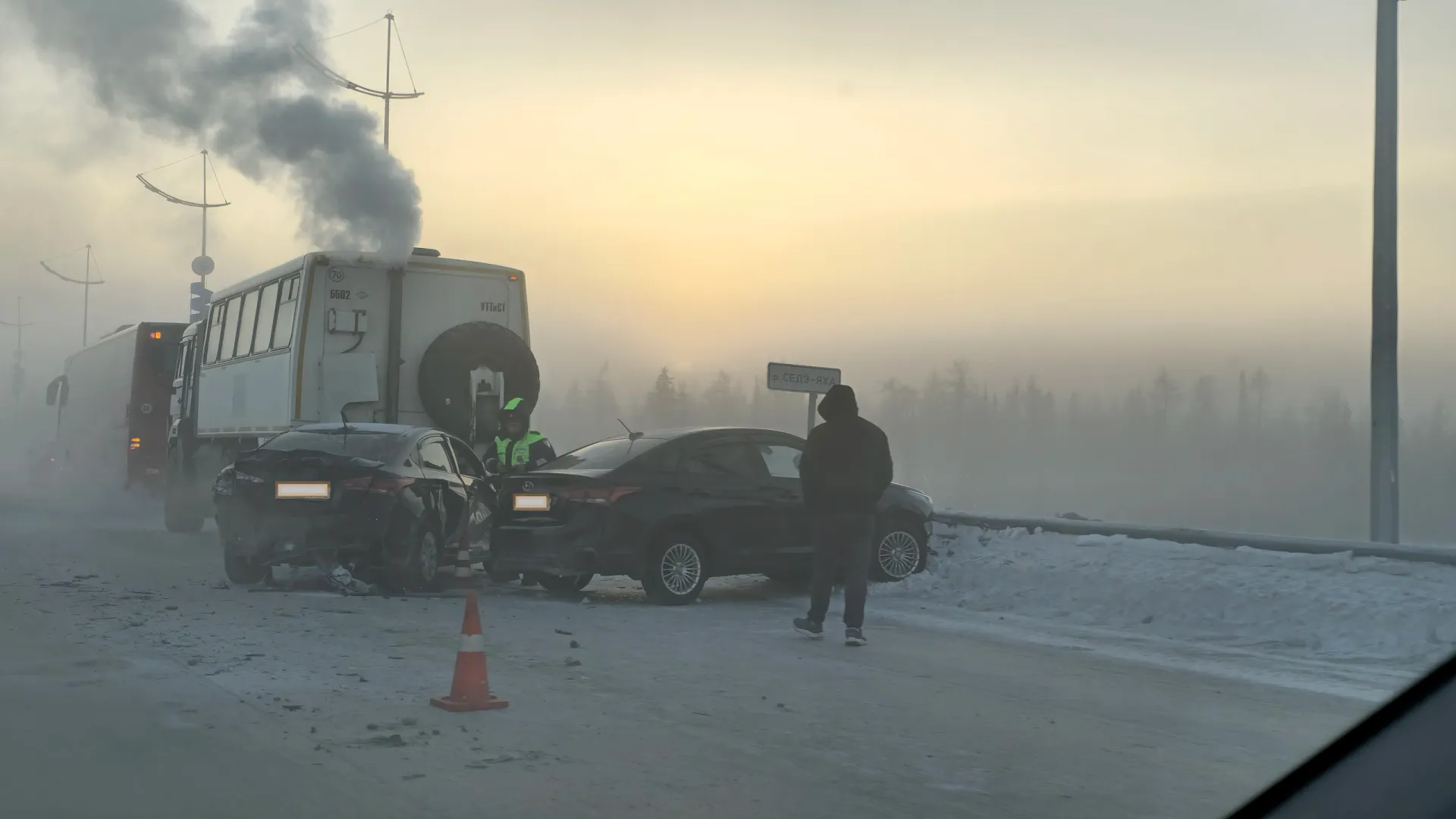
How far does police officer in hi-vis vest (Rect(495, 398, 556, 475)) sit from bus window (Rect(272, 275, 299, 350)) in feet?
10.9

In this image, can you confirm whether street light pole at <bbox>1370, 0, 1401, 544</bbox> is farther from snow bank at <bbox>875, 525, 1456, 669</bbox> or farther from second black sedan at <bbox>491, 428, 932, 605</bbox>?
second black sedan at <bbox>491, 428, 932, 605</bbox>

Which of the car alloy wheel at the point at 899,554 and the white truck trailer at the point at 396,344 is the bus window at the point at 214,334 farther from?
the car alloy wheel at the point at 899,554

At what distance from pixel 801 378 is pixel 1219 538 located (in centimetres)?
623

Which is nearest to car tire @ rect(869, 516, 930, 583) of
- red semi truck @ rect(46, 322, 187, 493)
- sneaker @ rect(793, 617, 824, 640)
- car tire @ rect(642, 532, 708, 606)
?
car tire @ rect(642, 532, 708, 606)

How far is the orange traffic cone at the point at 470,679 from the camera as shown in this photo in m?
7.51

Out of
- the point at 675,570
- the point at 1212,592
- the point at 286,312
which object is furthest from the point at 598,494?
the point at 286,312

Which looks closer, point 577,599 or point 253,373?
point 577,599

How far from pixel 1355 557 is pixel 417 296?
38.3 ft

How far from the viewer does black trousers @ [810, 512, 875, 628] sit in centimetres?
1109

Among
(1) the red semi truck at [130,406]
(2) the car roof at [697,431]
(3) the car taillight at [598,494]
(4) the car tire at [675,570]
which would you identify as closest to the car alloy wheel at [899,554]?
(2) the car roof at [697,431]

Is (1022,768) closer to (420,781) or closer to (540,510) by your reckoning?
(420,781)

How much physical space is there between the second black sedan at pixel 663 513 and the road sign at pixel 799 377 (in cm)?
369

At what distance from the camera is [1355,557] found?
1227 cm

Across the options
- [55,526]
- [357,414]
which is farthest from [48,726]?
[55,526]
